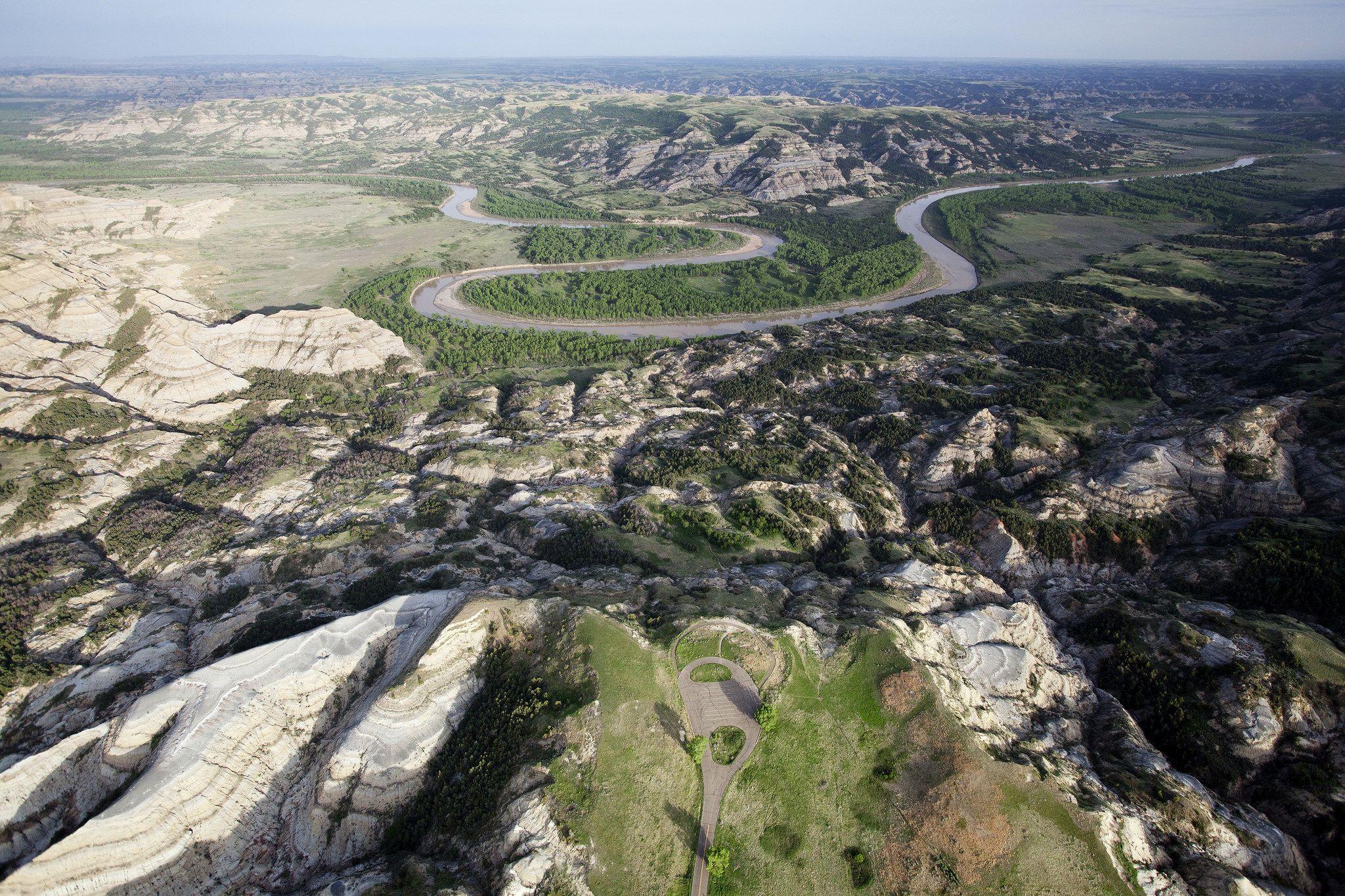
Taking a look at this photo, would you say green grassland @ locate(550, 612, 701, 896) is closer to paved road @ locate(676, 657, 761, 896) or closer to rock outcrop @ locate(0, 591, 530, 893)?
paved road @ locate(676, 657, 761, 896)

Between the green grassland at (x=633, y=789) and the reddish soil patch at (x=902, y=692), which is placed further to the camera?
the reddish soil patch at (x=902, y=692)

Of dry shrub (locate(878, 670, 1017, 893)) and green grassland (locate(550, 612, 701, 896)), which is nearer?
green grassland (locate(550, 612, 701, 896))

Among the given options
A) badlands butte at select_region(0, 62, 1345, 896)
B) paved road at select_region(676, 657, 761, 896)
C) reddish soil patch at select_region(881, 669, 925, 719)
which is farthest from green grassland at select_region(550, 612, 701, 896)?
reddish soil patch at select_region(881, 669, 925, 719)

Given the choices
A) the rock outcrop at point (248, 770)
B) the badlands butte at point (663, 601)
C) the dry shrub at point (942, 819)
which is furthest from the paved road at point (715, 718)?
the rock outcrop at point (248, 770)

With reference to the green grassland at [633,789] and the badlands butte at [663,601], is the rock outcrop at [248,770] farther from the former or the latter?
the green grassland at [633,789]

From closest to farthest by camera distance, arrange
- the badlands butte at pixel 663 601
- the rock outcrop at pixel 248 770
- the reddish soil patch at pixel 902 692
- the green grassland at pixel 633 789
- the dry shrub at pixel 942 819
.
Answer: the rock outcrop at pixel 248 770
the green grassland at pixel 633 789
the dry shrub at pixel 942 819
the badlands butte at pixel 663 601
the reddish soil patch at pixel 902 692
